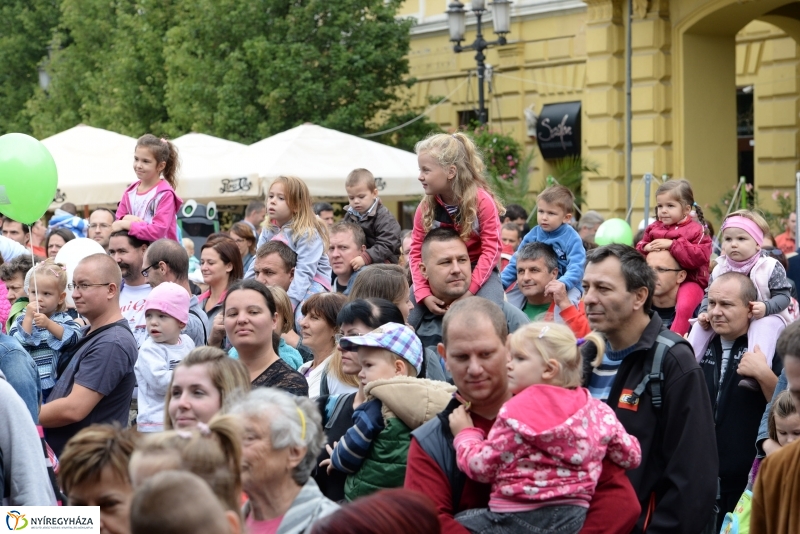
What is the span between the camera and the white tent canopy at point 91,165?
50.7 ft

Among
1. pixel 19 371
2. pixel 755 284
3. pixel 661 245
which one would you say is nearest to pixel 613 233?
pixel 661 245

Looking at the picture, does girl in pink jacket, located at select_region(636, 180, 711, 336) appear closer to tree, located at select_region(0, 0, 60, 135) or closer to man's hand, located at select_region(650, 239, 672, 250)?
man's hand, located at select_region(650, 239, 672, 250)

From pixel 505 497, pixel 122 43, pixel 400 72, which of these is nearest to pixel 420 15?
pixel 400 72

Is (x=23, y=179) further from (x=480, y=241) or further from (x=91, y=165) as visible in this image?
(x=91, y=165)

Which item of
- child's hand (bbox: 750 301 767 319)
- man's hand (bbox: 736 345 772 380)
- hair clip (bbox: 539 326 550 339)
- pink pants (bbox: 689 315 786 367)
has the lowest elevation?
man's hand (bbox: 736 345 772 380)

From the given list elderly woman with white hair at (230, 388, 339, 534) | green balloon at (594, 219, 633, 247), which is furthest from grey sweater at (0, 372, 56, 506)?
green balloon at (594, 219, 633, 247)

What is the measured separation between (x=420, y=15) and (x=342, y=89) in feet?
13.0

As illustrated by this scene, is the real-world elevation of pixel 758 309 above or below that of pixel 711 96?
below

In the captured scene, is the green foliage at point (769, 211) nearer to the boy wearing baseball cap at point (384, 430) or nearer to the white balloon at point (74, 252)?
the white balloon at point (74, 252)

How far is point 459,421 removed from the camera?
4102mm

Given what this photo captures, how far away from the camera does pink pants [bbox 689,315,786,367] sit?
21.7 feet

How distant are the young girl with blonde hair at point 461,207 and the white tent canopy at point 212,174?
8.42 metres

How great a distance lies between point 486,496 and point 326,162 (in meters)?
11.8

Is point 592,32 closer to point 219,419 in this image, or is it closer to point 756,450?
point 756,450
